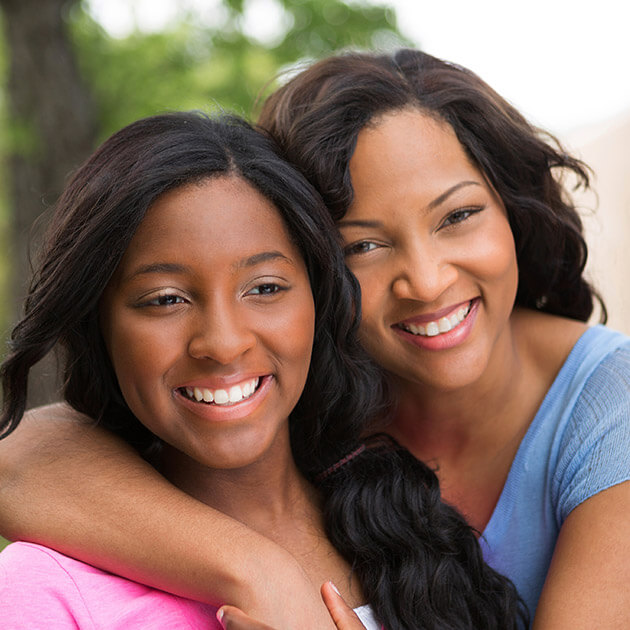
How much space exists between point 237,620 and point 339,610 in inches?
11.7

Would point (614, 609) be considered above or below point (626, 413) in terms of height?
below

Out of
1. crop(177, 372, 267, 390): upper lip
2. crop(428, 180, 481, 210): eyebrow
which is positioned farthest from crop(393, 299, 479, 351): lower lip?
crop(177, 372, 267, 390): upper lip

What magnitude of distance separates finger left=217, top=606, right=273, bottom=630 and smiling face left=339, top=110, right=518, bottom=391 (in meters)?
0.94

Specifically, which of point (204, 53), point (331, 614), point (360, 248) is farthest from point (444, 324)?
point (204, 53)

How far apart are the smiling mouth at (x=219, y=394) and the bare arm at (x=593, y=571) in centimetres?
92

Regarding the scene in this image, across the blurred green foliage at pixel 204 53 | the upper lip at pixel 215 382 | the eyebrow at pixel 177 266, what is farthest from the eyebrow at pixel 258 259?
the blurred green foliage at pixel 204 53

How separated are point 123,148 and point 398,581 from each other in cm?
120

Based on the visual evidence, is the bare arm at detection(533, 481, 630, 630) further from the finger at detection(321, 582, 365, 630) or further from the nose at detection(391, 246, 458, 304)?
the nose at detection(391, 246, 458, 304)

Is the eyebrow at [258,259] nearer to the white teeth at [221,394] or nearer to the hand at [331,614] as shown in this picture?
the white teeth at [221,394]

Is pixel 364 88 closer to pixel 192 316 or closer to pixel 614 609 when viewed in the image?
pixel 192 316

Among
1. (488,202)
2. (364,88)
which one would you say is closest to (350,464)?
(488,202)

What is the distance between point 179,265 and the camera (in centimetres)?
203

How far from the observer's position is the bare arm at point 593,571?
228cm

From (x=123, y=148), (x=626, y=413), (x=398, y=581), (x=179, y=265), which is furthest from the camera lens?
(x=626, y=413)
